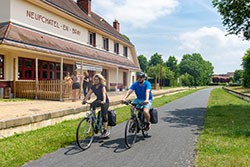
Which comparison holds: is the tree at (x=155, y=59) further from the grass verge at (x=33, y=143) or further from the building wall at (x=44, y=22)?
the grass verge at (x=33, y=143)

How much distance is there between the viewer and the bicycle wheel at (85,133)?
15.2 ft

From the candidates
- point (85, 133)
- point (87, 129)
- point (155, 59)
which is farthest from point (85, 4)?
point (155, 59)

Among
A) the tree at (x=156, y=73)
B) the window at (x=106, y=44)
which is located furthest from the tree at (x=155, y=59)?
the window at (x=106, y=44)

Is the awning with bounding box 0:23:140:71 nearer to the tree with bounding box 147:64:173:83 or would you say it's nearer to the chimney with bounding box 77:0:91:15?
the chimney with bounding box 77:0:91:15

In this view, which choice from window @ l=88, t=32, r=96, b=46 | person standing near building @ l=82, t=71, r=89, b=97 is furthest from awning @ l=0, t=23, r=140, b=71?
window @ l=88, t=32, r=96, b=46

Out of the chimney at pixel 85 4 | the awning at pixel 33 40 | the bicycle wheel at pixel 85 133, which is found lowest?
the bicycle wheel at pixel 85 133

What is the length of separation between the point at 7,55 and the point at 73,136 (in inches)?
358

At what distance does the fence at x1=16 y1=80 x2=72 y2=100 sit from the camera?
37.3ft

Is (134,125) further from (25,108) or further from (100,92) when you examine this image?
(25,108)

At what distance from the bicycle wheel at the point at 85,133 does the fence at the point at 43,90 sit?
22.3ft

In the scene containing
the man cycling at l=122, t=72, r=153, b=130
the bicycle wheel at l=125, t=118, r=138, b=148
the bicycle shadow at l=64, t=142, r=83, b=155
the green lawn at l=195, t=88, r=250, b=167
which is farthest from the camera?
the man cycling at l=122, t=72, r=153, b=130

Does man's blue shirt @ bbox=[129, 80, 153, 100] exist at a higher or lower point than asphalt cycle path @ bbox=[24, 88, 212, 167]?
higher

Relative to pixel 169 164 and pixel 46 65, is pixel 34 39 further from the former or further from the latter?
pixel 169 164

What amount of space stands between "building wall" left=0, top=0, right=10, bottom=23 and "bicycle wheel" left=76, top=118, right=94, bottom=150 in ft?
33.5
